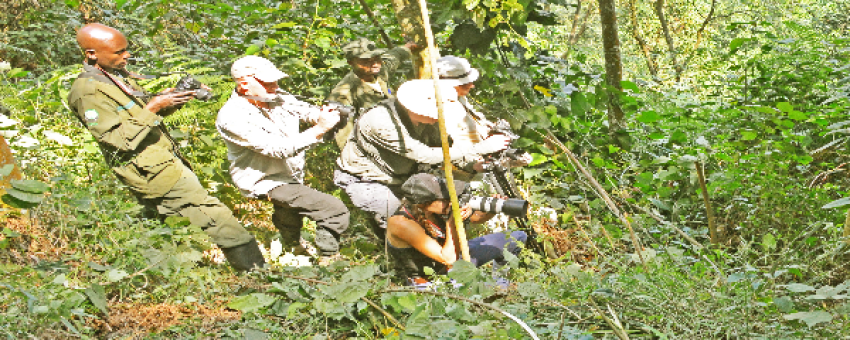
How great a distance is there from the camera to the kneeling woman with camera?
12.1 ft

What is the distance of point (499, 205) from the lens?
372 centimetres

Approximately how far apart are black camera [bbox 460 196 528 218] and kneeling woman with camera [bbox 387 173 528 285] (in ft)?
0.16

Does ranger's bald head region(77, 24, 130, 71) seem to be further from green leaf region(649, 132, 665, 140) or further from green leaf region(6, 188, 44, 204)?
green leaf region(649, 132, 665, 140)

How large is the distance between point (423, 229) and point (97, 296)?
1.70 m

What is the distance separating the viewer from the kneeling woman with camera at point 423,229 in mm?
3676

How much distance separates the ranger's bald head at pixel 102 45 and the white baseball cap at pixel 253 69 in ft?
2.24

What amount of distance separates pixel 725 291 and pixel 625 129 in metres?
2.66


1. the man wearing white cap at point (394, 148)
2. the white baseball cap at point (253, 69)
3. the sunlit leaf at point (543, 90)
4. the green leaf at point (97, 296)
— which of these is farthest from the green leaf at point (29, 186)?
the sunlit leaf at point (543, 90)

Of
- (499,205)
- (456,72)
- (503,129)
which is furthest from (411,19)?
(499,205)

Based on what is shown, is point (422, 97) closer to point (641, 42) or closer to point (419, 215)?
point (419, 215)

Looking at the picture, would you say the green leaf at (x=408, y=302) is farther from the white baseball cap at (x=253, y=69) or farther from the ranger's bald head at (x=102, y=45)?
the ranger's bald head at (x=102, y=45)

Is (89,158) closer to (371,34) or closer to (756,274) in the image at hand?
(371,34)

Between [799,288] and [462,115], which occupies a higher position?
[799,288]

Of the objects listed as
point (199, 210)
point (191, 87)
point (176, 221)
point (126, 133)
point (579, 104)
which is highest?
point (579, 104)
